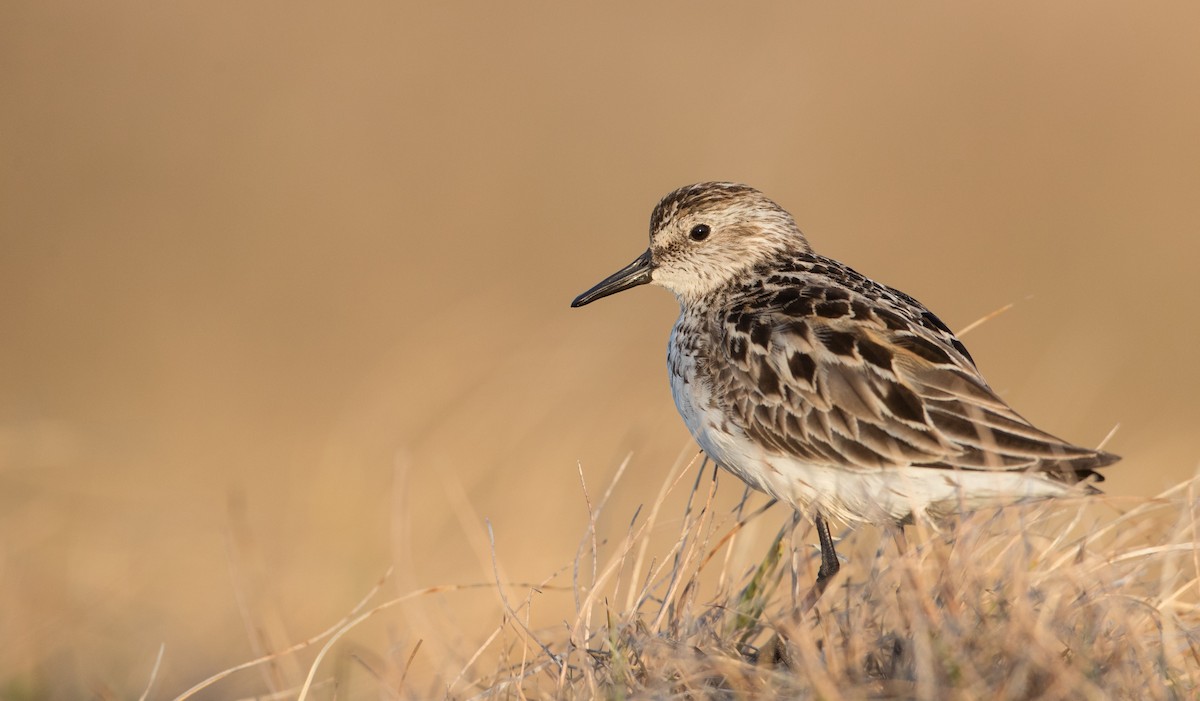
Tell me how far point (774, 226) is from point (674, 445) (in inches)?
157

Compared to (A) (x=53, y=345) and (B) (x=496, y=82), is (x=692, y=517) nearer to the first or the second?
(A) (x=53, y=345)

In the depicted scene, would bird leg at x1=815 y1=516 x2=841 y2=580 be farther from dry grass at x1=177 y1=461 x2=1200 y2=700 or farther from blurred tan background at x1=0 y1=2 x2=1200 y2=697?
blurred tan background at x1=0 y1=2 x2=1200 y2=697

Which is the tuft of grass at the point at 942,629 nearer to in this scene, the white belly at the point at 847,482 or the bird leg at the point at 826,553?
the white belly at the point at 847,482

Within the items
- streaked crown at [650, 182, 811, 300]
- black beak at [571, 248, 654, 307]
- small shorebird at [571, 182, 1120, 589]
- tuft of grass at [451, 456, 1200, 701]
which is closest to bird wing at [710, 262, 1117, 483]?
small shorebird at [571, 182, 1120, 589]

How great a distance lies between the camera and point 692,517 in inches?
199

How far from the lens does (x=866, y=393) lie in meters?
4.81

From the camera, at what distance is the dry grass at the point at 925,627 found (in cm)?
353

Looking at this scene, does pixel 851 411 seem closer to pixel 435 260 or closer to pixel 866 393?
pixel 866 393

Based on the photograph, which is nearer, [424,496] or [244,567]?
[244,567]

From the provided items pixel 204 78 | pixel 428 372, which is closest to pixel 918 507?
pixel 428 372

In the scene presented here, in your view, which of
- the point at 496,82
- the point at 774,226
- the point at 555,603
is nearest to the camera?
the point at 774,226

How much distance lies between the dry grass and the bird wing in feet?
0.75

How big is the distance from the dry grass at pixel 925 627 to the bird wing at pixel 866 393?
0.23 metres

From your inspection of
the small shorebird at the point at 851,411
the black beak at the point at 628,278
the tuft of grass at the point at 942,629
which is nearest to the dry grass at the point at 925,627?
the tuft of grass at the point at 942,629
